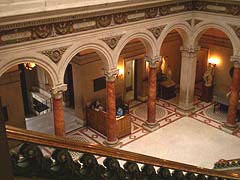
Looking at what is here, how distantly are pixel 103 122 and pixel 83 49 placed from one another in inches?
132

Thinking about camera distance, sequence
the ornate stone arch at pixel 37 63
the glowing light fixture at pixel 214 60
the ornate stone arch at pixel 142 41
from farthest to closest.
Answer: the glowing light fixture at pixel 214 60 < the ornate stone arch at pixel 142 41 < the ornate stone arch at pixel 37 63

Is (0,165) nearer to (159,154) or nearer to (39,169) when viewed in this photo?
(39,169)

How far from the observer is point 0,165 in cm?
114

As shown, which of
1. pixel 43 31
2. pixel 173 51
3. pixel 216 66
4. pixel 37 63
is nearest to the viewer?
pixel 43 31

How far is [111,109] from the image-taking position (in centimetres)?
991

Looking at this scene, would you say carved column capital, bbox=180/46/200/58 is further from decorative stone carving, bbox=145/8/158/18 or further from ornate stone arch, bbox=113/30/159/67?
decorative stone carving, bbox=145/8/158/18

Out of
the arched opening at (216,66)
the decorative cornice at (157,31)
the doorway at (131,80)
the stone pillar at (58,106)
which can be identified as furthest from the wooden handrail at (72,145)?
the doorway at (131,80)

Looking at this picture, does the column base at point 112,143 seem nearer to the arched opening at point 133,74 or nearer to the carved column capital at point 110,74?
the carved column capital at point 110,74

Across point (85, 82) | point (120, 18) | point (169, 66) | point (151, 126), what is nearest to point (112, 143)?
point (151, 126)

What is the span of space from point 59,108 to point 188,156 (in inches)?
174

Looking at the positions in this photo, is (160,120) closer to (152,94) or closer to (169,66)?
(152,94)

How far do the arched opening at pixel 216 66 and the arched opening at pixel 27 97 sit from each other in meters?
6.87

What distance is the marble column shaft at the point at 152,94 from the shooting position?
1085 cm

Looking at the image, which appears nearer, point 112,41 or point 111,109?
point 112,41
